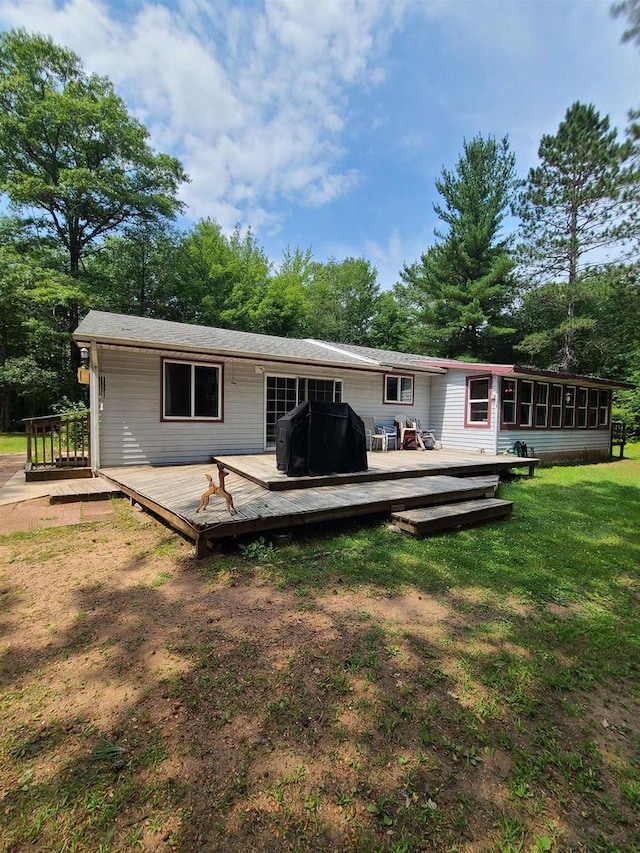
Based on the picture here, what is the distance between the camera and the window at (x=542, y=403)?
1169 centimetres

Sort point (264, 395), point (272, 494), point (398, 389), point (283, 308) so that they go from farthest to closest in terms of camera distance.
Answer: point (283, 308) → point (398, 389) → point (264, 395) → point (272, 494)

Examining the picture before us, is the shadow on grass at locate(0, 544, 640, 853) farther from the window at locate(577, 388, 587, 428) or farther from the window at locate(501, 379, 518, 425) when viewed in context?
the window at locate(577, 388, 587, 428)

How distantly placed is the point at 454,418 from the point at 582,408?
16.5ft

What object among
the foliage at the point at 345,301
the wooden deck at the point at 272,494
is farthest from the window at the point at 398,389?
the foliage at the point at 345,301

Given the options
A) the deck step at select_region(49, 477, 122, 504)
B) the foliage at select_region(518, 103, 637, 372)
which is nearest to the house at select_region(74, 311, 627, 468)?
the deck step at select_region(49, 477, 122, 504)

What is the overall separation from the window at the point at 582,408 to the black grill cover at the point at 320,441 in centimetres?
1025

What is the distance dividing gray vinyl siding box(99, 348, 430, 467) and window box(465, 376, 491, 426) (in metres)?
4.39

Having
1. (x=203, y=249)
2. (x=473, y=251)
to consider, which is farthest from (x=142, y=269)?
(x=473, y=251)

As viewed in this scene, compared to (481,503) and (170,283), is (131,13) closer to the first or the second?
(481,503)

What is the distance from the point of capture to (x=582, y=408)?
13.3 m

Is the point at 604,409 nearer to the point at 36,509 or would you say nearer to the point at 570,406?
the point at 570,406

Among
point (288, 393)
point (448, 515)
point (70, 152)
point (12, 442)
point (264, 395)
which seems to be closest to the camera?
point (448, 515)

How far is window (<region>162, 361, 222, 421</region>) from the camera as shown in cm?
801

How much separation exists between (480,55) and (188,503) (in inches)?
321
